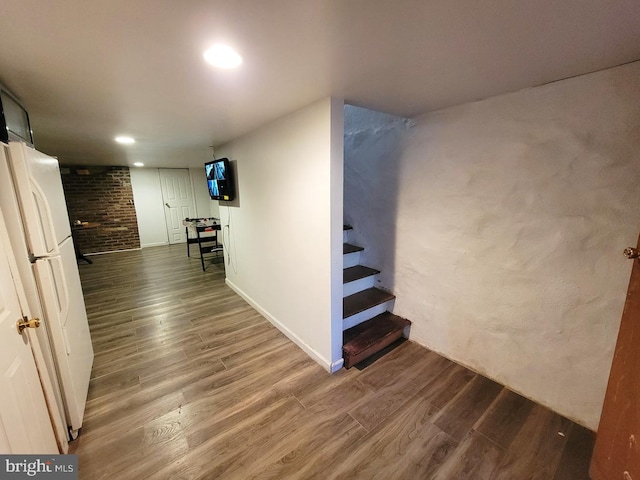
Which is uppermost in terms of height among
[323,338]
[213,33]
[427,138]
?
[213,33]

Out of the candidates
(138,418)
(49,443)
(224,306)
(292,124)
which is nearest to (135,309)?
(224,306)

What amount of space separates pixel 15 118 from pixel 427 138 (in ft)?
8.98

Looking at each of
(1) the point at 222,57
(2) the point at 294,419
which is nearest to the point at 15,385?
(2) the point at 294,419

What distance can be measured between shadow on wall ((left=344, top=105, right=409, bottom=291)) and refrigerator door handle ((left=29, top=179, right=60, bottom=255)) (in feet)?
7.92

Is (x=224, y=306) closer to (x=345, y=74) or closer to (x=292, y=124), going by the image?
(x=292, y=124)

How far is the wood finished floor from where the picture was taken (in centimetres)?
139

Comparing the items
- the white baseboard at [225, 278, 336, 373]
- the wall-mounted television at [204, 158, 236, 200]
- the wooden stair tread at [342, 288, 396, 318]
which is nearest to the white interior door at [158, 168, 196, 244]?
the wall-mounted television at [204, 158, 236, 200]

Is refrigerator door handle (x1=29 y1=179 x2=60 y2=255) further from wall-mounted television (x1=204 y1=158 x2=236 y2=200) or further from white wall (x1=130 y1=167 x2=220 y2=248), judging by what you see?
white wall (x1=130 y1=167 x2=220 y2=248)

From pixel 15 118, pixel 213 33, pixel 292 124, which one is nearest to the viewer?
pixel 213 33


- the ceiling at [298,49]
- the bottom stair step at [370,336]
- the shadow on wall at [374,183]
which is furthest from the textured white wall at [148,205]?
the bottom stair step at [370,336]

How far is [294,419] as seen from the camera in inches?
66.1

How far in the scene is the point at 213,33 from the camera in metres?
1.00

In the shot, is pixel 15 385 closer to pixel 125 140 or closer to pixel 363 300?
pixel 363 300

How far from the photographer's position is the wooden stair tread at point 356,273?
2637 mm
